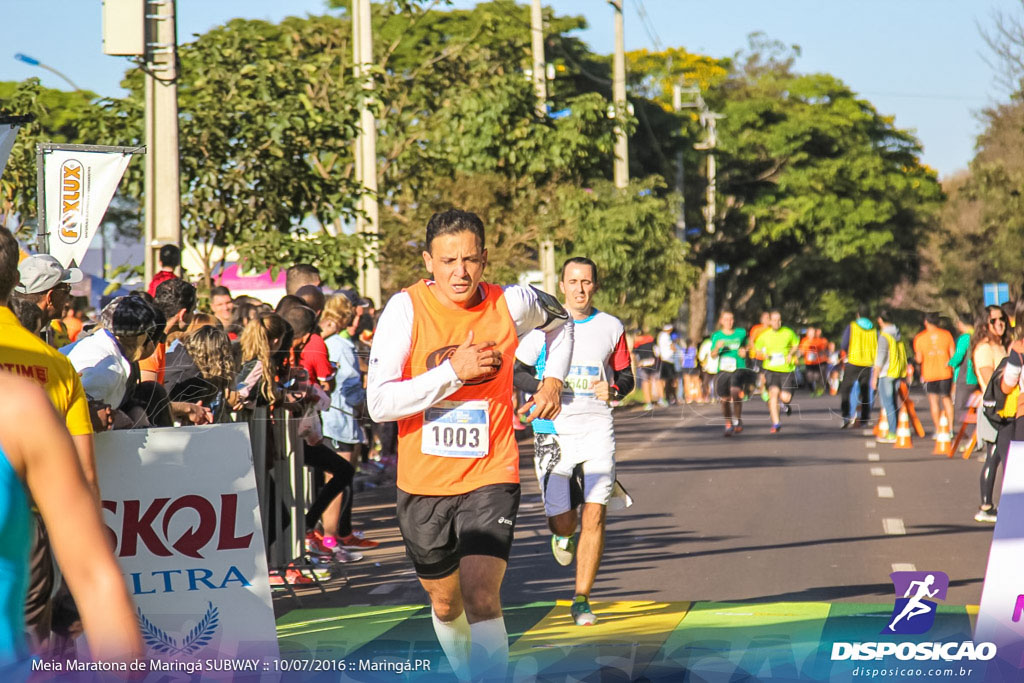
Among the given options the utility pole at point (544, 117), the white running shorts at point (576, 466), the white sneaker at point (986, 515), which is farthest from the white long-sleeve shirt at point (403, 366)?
the utility pole at point (544, 117)

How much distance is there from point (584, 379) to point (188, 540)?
2.76 meters

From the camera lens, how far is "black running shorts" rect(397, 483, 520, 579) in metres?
5.38

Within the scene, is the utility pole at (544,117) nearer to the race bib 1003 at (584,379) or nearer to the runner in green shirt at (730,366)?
the runner in green shirt at (730,366)

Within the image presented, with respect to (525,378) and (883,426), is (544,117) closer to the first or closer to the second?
(883,426)

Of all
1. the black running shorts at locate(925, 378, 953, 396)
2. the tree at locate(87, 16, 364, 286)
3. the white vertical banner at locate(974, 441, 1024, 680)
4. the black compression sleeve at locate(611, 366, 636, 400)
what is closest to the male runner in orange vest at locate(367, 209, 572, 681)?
the white vertical banner at locate(974, 441, 1024, 680)

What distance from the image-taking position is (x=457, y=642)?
5.56 meters

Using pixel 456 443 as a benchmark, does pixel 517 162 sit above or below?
above

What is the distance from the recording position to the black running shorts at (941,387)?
65.0ft

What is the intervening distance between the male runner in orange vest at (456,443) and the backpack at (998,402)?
585cm

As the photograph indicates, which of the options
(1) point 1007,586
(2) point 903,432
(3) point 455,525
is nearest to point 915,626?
(1) point 1007,586

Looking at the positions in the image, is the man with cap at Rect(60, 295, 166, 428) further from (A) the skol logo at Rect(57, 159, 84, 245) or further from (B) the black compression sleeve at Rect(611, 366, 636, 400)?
(B) the black compression sleeve at Rect(611, 366, 636, 400)

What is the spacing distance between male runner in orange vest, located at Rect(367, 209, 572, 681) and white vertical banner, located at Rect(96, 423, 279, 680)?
0.85 m

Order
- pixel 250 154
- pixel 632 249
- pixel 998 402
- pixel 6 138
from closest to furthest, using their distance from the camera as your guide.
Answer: pixel 6 138
pixel 998 402
pixel 250 154
pixel 632 249

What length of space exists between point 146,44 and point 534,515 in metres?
4.90
